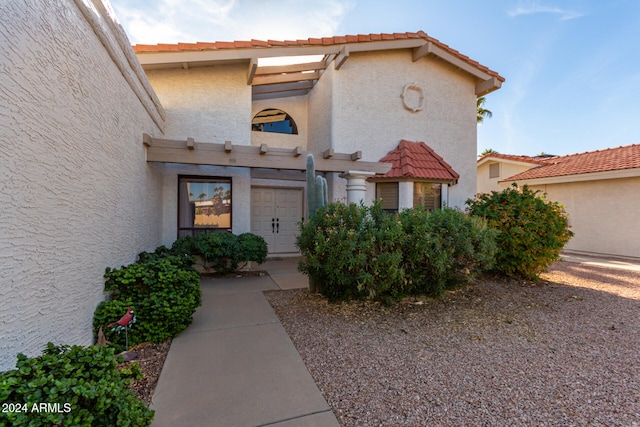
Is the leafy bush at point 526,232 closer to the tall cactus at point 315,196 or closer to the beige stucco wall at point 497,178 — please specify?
the tall cactus at point 315,196

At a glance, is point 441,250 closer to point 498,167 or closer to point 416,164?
point 416,164

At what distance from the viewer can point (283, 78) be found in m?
9.20

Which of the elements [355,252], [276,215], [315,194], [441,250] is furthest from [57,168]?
[276,215]

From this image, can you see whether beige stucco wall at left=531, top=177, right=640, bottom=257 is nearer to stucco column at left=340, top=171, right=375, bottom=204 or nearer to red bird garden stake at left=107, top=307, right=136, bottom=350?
stucco column at left=340, top=171, right=375, bottom=204

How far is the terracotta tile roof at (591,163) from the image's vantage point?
35.6 feet

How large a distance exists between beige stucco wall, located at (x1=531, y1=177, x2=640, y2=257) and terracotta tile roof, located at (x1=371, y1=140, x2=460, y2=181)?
21.2ft

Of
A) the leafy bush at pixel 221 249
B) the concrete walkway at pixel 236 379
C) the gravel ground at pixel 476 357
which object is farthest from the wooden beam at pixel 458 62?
the concrete walkway at pixel 236 379

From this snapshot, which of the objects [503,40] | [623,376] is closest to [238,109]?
[623,376]

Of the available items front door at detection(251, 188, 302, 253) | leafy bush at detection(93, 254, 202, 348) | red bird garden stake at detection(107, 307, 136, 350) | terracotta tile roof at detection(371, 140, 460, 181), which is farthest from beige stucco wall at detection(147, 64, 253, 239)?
red bird garden stake at detection(107, 307, 136, 350)

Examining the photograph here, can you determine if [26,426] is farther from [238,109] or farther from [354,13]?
[354,13]

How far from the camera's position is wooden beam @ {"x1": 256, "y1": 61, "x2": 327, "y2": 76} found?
851 centimetres

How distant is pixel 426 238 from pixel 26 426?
4.47 meters

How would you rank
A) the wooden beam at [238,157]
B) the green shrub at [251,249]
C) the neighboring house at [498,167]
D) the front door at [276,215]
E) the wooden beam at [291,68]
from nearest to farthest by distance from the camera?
the wooden beam at [238,157] → the green shrub at [251,249] → the wooden beam at [291,68] → the front door at [276,215] → the neighboring house at [498,167]

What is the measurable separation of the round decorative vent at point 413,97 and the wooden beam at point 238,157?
344cm
